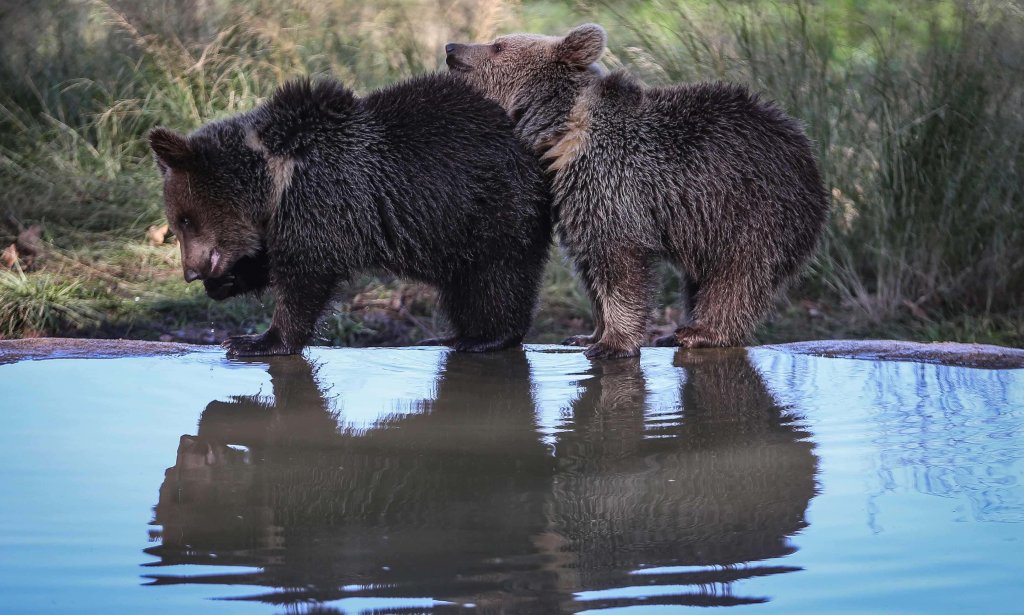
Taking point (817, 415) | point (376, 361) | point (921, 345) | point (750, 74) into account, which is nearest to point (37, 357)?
point (376, 361)

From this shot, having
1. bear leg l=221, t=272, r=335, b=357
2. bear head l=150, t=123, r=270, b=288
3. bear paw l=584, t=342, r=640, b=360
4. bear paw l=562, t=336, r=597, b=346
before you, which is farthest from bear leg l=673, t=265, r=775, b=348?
bear head l=150, t=123, r=270, b=288

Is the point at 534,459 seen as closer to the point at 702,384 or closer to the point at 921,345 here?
the point at 702,384

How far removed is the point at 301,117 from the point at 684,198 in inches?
69.6

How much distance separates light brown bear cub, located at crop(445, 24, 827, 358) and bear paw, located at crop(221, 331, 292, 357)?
1.39 m

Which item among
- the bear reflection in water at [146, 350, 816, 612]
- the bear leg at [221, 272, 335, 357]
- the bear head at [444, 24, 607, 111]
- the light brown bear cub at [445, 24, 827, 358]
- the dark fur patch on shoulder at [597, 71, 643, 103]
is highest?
the bear head at [444, 24, 607, 111]

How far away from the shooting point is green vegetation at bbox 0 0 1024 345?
755cm

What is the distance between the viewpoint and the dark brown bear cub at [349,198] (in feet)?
17.7

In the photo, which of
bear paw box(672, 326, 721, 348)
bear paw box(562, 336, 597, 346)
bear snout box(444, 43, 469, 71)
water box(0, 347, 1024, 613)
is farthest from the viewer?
bear snout box(444, 43, 469, 71)

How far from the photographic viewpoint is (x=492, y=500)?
10.0 feet

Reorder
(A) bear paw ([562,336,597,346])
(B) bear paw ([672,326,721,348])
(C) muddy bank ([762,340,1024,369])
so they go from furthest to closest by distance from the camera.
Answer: (A) bear paw ([562,336,597,346]) < (B) bear paw ([672,326,721,348]) < (C) muddy bank ([762,340,1024,369])

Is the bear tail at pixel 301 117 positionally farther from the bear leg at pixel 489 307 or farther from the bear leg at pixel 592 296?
the bear leg at pixel 592 296

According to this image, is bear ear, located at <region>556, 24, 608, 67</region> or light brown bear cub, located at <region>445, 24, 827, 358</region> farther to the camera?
bear ear, located at <region>556, 24, 608, 67</region>

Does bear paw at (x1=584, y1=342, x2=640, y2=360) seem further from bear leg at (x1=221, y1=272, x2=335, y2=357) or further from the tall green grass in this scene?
the tall green grass

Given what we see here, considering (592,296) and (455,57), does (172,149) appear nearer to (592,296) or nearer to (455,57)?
(455,57)
